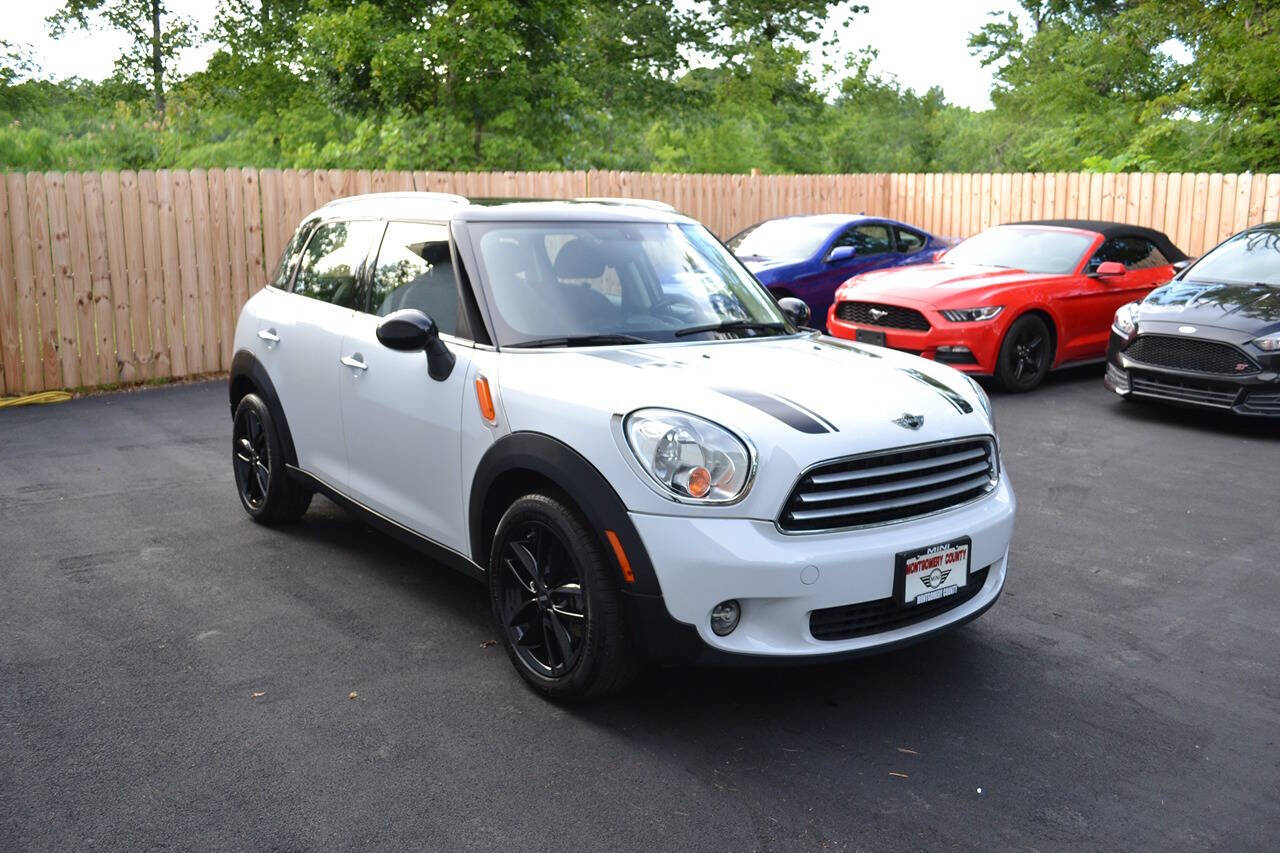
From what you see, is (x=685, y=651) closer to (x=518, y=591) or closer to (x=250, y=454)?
(x=518, y=591)

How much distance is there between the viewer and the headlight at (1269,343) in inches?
335

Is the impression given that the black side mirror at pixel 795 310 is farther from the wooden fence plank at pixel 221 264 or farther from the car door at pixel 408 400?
the wooden fence plank at pixel 221 264

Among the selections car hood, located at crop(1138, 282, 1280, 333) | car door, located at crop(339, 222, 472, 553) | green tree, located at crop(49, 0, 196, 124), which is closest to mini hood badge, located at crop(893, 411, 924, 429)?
car door, located at crop(339, 222, 472, 553)

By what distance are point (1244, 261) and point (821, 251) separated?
4.59 metres

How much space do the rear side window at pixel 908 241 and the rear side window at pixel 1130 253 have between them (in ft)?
9.74

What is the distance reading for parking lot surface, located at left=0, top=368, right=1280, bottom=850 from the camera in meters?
3.25

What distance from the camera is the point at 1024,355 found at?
1069 cm

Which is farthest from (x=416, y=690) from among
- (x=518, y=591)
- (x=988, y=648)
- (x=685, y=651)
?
(x=988, y=648)

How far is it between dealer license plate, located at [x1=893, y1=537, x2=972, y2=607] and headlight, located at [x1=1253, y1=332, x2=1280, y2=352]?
5853mm

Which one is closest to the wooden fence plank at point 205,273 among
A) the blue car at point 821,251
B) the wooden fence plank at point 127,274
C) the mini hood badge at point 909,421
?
the wooden fence plank at point 127,274

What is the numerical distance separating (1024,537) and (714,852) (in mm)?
3595

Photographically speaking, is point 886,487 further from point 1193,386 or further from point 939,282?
point 939,282

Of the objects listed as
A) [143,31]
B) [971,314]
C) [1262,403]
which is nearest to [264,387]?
[971,314]

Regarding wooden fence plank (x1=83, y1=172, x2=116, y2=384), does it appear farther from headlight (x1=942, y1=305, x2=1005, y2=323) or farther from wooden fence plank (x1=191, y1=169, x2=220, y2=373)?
headlight (x1=942, y1=305, x2=1005, y2=323)
